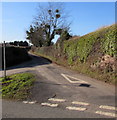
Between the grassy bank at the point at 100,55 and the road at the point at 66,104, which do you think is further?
the grassy bank at the point at 100,55

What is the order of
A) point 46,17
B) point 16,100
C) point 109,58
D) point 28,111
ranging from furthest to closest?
point 46,17 → point 109,58 → point 16,100 → point 28,111

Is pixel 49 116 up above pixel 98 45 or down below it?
below

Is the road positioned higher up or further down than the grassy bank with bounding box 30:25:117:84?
further down

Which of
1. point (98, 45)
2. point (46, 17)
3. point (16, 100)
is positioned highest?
point (46, 17)

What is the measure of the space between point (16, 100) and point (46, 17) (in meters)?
33.9

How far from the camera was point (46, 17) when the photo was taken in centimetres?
3750

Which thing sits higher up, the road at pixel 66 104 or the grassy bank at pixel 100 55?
the grassy bank at pixel 100 55

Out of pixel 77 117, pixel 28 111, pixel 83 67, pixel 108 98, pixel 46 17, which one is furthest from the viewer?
pixel 46 17

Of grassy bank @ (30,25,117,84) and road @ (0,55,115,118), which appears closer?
road @ (0,55,115,118)

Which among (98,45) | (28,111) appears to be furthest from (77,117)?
(98,45)

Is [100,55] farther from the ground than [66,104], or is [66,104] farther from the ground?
[100,55]

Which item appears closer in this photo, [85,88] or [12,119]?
[12,119]

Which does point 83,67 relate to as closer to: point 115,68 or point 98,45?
point 98,45

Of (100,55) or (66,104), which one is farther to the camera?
(100,55)
